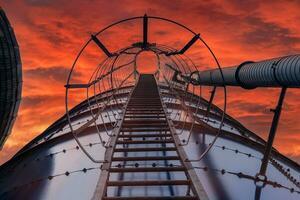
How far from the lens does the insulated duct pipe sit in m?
6.90

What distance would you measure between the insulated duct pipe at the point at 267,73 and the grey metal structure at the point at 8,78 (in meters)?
8.19

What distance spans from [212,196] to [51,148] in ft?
19.0

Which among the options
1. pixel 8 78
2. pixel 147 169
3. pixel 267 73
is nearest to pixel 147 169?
pixel 147 169

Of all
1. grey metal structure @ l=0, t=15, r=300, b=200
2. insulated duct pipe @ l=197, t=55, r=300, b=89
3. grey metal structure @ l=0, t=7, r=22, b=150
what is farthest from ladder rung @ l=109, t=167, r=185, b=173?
grey metal structure @ l=0, t=7, r=22, b=150

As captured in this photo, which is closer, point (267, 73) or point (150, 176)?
point (150, 176)

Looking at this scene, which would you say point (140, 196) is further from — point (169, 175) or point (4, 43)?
point (4, 43)

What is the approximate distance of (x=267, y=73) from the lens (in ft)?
26.8

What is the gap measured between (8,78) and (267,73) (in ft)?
35.6

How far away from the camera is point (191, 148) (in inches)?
Result: 364

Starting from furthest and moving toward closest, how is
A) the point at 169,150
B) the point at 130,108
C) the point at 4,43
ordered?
1. the point at 130,108
2. the point at 4,43
3. the point at 169,150

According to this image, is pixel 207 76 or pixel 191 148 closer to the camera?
pixel 191 148

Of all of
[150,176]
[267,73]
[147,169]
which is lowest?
[150,176]

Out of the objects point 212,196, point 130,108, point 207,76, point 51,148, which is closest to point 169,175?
point 212,196

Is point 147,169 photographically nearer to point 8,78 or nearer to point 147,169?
point 147,169
